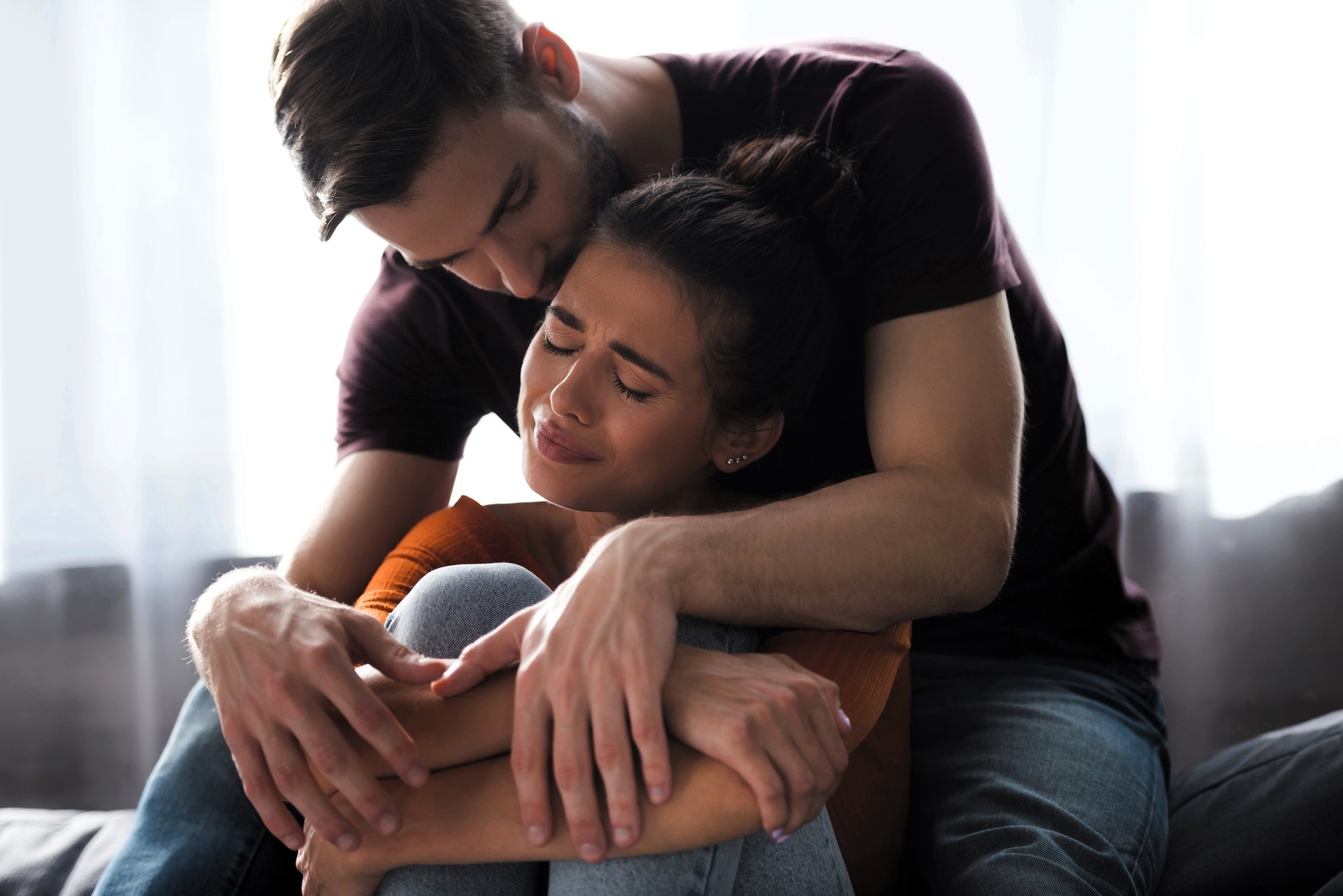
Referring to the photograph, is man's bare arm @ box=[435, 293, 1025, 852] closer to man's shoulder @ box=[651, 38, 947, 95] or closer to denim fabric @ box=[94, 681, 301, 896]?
man's shoulder @ box=[651, 38, 947, 95]

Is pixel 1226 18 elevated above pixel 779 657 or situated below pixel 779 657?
above

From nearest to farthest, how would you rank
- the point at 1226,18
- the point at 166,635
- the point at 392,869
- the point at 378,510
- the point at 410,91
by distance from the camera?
1. the point at 392,869
2. the point at 410,91
3. the point at 378,510
4. the point at 1226,18
5. the point at 166,635

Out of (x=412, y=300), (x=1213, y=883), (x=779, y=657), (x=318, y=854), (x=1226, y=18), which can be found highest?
(x=1226, y=18)

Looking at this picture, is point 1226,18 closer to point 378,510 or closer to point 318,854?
point 378,510

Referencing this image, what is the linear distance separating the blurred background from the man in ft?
1.92

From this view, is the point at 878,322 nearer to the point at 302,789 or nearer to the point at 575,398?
the point at 575,398

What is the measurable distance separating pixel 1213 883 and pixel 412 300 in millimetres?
1358

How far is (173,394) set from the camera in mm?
2043

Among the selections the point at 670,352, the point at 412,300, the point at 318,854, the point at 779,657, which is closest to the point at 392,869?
the point at 318,854

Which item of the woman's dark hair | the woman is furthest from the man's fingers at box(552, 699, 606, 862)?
the woman's dark hair

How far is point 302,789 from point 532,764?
0.72 ft

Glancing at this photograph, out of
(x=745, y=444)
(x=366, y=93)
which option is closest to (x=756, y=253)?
(x=745, y=444)

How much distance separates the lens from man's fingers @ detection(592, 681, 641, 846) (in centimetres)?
79

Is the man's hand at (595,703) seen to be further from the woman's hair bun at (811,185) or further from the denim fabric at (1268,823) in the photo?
the denim fabric at (1268,823)
